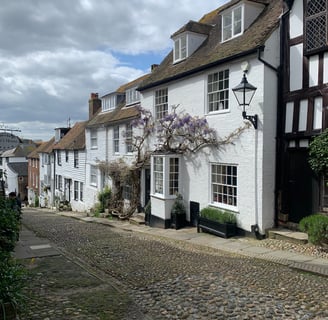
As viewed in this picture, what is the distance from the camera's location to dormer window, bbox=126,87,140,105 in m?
20.9

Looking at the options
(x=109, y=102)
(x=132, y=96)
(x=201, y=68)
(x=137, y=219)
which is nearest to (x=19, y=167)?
(x=109, y=102)

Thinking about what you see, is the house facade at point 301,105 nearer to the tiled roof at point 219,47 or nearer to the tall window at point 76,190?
the tiled roof at point 219,47

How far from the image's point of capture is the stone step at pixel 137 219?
16694mm

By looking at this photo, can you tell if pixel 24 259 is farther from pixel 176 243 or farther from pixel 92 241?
pixel 176 243

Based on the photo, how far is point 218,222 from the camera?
11750 mm

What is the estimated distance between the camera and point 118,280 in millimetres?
6914

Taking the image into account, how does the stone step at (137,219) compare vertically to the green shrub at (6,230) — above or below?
below

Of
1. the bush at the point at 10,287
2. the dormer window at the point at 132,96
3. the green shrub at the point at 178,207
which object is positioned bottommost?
the green shrub at the point at 178,207

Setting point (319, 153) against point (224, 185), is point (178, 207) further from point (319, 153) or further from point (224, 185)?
point (319, 153)

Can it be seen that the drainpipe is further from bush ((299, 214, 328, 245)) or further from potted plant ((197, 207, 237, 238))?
bush ((299, 214, 328, 245))

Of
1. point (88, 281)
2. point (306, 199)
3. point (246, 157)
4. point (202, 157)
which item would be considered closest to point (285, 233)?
point (306, 199)

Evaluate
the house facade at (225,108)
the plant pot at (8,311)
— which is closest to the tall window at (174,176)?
the house facade at (225,108)

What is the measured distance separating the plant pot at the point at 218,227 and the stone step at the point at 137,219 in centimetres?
465

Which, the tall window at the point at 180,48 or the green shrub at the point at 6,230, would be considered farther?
the tall window at the point at 180,48
